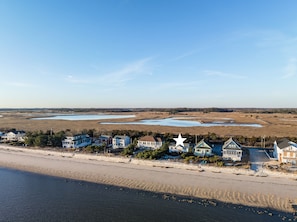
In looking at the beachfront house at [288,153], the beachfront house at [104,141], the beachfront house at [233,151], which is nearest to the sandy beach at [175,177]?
the beachfront house at [233,151]

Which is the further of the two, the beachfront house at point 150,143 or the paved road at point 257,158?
the beachfront house at point 150,143

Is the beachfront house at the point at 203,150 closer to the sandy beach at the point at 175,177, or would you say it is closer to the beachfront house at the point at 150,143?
the sandy beach at the point at 175,177

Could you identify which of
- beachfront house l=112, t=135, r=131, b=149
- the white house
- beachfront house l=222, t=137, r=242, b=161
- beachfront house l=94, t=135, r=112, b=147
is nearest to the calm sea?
beachfront house l=222, t=137, r=242, b=161

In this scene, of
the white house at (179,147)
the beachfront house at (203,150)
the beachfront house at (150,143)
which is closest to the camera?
the beachfront house at (203,150)

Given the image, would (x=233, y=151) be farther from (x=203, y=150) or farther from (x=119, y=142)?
(x=119, y=142)

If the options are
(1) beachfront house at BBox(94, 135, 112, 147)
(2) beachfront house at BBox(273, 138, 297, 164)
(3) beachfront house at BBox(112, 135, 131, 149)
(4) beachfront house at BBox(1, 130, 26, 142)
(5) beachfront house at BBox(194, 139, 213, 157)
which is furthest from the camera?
(4) beachfront house at BBox(1, 130, 26, 142)

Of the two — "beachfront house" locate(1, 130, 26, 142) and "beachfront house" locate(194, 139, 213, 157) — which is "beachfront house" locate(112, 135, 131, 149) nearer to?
"beachfront house" locate(194, 139, 213, 157)

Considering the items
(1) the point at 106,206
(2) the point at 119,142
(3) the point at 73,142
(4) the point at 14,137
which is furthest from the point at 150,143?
(4) the point at 14,137
